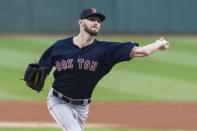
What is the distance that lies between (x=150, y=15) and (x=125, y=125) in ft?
46.2

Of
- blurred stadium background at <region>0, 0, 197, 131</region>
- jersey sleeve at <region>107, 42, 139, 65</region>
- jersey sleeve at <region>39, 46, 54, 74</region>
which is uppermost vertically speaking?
jersey sleeve at <region>107, 42, 139, 65</region>

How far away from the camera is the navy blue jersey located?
6852 millimetres

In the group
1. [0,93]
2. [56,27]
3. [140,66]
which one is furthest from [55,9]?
[0,93]

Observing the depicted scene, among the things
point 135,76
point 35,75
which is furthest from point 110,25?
point 35,75

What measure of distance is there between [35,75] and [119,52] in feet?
3.14

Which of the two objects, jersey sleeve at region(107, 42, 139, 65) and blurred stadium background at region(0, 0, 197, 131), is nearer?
jersey sleeve at region(107, 42, 139, 65)

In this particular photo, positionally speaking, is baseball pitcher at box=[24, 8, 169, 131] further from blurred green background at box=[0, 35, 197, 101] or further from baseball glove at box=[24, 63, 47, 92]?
blurred green background at box=[0, 35, 197, 101]

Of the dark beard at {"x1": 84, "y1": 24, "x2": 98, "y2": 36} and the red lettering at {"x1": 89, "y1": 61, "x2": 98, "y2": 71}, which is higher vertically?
the dark beard at {"x1": 84, "y1": 24, "x2": 98, "y2": 36}

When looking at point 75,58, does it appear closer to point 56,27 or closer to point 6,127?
point 6,127

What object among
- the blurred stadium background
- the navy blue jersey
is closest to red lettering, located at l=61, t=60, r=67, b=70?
the navy blue jersey

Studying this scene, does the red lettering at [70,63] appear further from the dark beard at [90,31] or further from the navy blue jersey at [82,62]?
the dark beard at [90,31]

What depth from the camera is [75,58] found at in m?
6.88

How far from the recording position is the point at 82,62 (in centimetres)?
684

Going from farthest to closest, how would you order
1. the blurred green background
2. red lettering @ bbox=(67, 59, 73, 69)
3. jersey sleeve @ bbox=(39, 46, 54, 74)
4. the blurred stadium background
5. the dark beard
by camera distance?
the blurred stadium background
the blurred green background
jersey sleeve @ bbox=(39, 46, 54, 74)
red lettering @ bbox=(67, 59, 73, 69)
the dark beard
